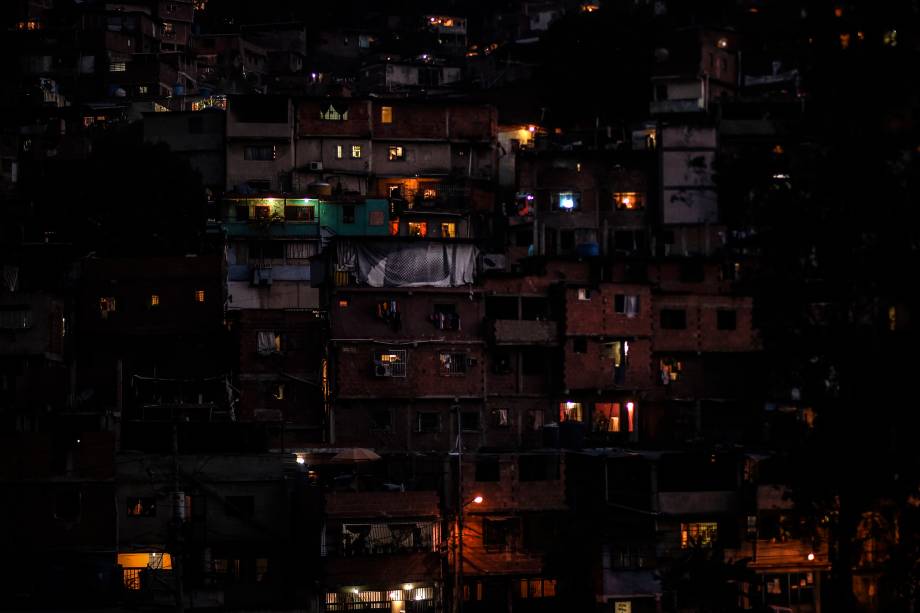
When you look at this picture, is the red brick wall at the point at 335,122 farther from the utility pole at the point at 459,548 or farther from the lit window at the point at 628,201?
the utility pole at the point at 459,548

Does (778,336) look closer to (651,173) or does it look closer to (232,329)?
(232,329)

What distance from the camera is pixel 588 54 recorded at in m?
72.1

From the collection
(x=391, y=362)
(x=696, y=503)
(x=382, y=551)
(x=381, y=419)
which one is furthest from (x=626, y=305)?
(x=382, y=551)

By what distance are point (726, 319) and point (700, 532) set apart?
35.6 ft

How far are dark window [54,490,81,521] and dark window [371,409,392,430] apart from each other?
10954 millimetres

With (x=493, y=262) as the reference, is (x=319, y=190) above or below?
above

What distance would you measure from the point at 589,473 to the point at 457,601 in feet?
20.4

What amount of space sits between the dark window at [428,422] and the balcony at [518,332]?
3.36 metres

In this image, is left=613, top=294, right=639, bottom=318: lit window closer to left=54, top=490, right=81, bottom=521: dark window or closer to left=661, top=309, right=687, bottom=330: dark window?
left=661, top=309, right=687, bottom=330: dark window

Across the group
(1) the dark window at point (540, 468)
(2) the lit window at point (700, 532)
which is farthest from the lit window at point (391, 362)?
(2) the lit window at point (700, 532)

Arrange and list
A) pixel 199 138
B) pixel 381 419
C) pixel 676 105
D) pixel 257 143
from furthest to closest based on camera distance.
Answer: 1. pixel 676 105
2. pixel 199 138
3. pixel 257 143
4. pixel 381 419

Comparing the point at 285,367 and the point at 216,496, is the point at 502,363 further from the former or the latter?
the point at 216,496

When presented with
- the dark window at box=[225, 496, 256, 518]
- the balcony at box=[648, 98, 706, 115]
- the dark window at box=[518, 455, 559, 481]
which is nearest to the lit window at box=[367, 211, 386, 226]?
the balcony at box=[648, 98, 706, 115]

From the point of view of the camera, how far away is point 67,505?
125 feet
